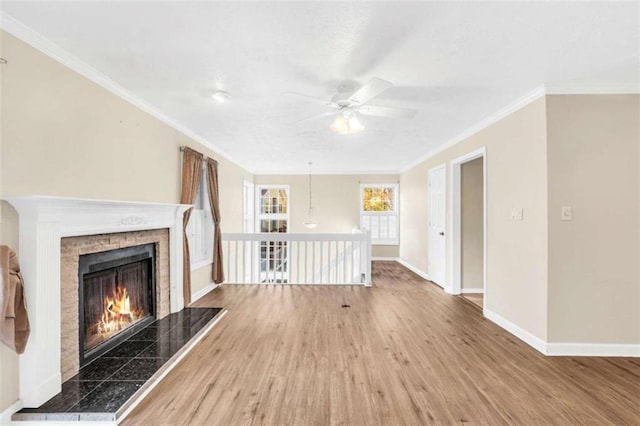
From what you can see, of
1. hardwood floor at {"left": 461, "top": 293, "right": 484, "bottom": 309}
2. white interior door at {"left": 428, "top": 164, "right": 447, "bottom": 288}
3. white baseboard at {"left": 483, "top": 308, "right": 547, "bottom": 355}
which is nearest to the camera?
white baseboard at {"left": 483, "top": 308, "right": 547, "bottom": 355}

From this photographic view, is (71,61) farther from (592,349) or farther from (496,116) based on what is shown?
(592,349)

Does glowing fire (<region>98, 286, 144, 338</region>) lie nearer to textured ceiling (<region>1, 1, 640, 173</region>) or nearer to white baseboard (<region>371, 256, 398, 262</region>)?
textured ceiling (<region>1, 1, 640, 173</region>)

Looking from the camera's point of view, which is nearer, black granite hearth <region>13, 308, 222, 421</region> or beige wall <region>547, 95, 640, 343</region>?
black granite hearth <region>13, 308, 222, 421</region>

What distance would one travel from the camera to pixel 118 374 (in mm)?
2234

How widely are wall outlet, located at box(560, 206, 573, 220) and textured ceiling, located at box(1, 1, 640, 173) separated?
1.12 meters

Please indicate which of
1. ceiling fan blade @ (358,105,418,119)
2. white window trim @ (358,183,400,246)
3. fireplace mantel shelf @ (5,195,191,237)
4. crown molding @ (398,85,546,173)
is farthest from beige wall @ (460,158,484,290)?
fireplace mantel shelf @ (5,195,191,237)

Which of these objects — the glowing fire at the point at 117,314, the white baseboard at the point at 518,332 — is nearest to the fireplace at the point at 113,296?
the glowing fire at the point at 117,314

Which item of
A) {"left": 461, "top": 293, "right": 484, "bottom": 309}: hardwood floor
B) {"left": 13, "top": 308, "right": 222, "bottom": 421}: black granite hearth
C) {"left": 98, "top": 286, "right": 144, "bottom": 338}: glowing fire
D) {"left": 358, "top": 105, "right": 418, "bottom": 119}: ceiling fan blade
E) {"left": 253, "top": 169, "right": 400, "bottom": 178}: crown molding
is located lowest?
{"left": 461, "top": 293, "right": 484, "bottom": 309}: hardwood floor

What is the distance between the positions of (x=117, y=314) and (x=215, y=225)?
2.25 m

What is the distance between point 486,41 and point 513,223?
2010 mm

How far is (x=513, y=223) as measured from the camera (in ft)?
10.5

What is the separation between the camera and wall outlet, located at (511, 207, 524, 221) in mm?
3061

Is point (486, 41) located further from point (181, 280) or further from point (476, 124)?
point (181, 280)

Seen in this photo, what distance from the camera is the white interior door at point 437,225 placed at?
16.4 feet
